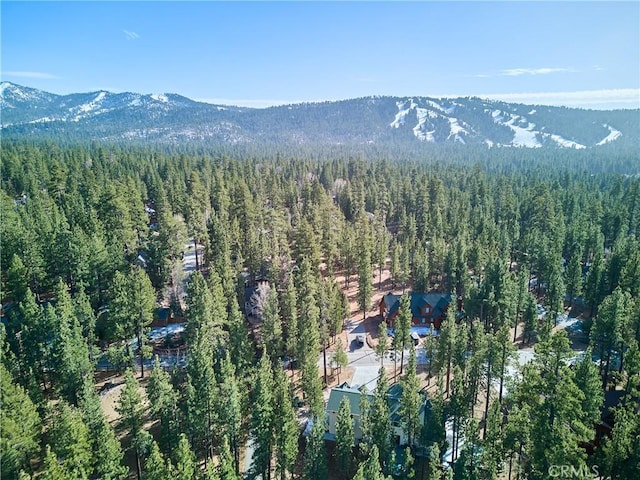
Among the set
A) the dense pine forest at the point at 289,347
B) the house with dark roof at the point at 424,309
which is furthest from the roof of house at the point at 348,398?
the house with dark roof at the point at 424,309

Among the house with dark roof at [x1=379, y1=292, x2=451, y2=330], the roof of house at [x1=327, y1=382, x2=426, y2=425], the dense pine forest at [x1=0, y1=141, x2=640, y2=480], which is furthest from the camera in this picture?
the house with dark roof at [x1=379, y1=292, x2=451, y2=330]

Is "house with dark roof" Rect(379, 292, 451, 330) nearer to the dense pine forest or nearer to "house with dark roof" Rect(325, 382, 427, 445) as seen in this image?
the dense pine forest

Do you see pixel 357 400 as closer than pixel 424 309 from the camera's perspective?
Yes

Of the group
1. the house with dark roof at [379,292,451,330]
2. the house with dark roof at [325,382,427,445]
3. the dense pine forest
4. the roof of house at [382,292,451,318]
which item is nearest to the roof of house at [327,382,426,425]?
the house with dark roof at [325,382,427,445]

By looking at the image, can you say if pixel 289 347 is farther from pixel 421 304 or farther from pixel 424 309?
pixel 424 309

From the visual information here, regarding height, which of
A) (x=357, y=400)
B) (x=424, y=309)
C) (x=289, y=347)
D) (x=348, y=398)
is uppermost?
(x=289, y=347)

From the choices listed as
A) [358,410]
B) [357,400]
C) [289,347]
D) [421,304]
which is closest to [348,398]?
[357,400]

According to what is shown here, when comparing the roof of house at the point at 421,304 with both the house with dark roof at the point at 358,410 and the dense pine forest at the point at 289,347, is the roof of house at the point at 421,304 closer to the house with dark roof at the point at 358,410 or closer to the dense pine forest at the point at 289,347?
the dense pine forest at the point at 289,347

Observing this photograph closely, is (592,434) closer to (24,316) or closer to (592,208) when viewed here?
(24,316)
